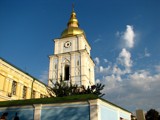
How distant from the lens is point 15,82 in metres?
26.5

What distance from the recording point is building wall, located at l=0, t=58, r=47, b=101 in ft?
78.2

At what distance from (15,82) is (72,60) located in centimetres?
1608

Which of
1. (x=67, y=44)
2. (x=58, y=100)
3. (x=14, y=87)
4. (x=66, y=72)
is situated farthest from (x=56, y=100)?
(x=67, y=44)

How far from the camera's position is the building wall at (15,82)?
23828 mm

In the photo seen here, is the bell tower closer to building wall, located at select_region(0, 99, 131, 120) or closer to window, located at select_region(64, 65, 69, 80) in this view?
window, located at select_region(64, 65, 69, 80)

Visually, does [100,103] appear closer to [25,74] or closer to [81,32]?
[25,74]

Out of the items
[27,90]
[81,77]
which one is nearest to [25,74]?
[27,90]

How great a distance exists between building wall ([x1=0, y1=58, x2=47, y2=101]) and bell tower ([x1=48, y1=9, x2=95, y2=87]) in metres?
8.38

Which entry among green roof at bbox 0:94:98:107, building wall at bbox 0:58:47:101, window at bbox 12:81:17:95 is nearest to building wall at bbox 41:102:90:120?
green roof at bbox 0:94:98:107

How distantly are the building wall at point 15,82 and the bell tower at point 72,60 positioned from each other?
330 inches

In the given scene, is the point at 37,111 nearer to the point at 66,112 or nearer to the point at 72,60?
the point at 66,112

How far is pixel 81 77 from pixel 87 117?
2515cm

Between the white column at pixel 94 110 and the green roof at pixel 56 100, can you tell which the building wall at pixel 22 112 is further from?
the white column at pixel 94 110

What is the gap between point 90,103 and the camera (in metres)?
13.1
